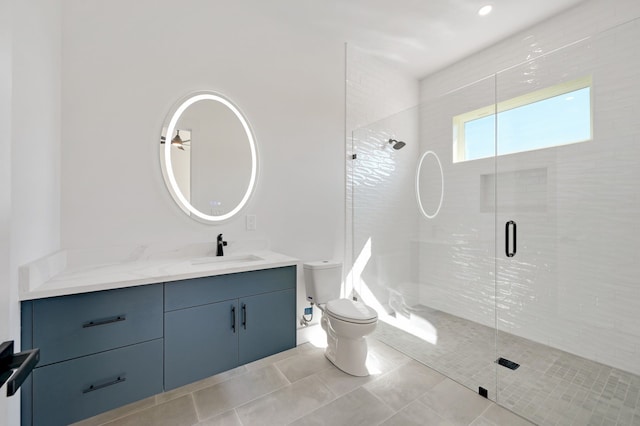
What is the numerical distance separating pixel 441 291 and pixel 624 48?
6.81 feet

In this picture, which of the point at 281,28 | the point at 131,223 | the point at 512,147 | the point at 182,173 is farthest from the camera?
the point at 281,28

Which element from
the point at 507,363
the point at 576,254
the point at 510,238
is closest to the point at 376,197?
the point at 510,238

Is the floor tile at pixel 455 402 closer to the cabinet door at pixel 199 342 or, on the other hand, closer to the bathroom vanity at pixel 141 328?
the bathroom vanity at pixel 141 328

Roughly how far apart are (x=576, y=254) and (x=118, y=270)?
2.90 metres

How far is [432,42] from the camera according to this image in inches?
105

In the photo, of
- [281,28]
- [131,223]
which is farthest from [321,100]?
[131,223]

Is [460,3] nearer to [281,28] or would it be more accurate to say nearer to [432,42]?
[432,42]

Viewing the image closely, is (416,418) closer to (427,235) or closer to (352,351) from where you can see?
(352,351)

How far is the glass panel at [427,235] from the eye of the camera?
7.45 ft

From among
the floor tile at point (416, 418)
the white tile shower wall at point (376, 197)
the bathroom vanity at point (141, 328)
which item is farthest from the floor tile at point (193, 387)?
the white tile shower wall at point (376, 197)

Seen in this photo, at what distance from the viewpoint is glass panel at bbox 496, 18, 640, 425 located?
1614 mm

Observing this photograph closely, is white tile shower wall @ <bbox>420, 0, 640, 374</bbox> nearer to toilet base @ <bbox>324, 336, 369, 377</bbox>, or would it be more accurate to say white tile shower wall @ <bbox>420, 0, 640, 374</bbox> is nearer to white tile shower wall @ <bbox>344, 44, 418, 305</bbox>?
white tile shower wall @ <bbox>344, 44, 418, 305</bbox>

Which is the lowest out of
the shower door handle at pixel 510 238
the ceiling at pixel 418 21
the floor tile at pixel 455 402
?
the floor tile at pixel 455 402

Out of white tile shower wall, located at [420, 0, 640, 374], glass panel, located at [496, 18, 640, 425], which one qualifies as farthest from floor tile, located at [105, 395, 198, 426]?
white tile shower wall, located at [420, 0, 640, 374]
